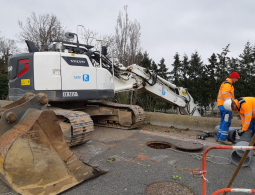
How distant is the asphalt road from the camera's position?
3.21m

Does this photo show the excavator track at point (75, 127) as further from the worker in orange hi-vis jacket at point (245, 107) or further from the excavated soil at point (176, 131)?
the worker in orange hi-vis jacket at point (245, 107)

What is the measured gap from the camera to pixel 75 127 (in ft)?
16.0

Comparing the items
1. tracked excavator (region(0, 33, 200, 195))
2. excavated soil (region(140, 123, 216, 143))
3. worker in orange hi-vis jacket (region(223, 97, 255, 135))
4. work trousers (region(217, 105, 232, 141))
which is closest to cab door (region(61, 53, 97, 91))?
→ tracked excavator (region(0, 33, 200, 195))

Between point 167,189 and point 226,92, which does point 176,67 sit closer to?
point 226,92

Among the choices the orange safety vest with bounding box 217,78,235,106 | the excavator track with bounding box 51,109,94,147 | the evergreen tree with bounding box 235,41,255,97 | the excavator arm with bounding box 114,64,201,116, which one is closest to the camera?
the excavator track with bounding box 51,109,94,147

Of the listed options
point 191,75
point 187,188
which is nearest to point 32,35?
point 191,75

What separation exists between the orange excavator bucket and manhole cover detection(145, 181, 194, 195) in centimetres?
99

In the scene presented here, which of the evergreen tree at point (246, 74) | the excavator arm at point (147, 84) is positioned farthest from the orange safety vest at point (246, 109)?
the evergreen tree at point (246, 74)

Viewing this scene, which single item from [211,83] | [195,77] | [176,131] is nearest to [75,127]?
[176,131]

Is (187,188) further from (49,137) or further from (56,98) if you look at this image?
(56,98)

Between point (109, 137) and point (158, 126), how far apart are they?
265cm

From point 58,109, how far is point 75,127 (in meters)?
1.11

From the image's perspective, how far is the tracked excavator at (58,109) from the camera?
2795 millimetres

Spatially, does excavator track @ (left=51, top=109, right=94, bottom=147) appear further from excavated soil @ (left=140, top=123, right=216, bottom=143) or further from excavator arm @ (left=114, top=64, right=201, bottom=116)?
excavated soil @ (left=140, top=123, right=216, bottom=143)
